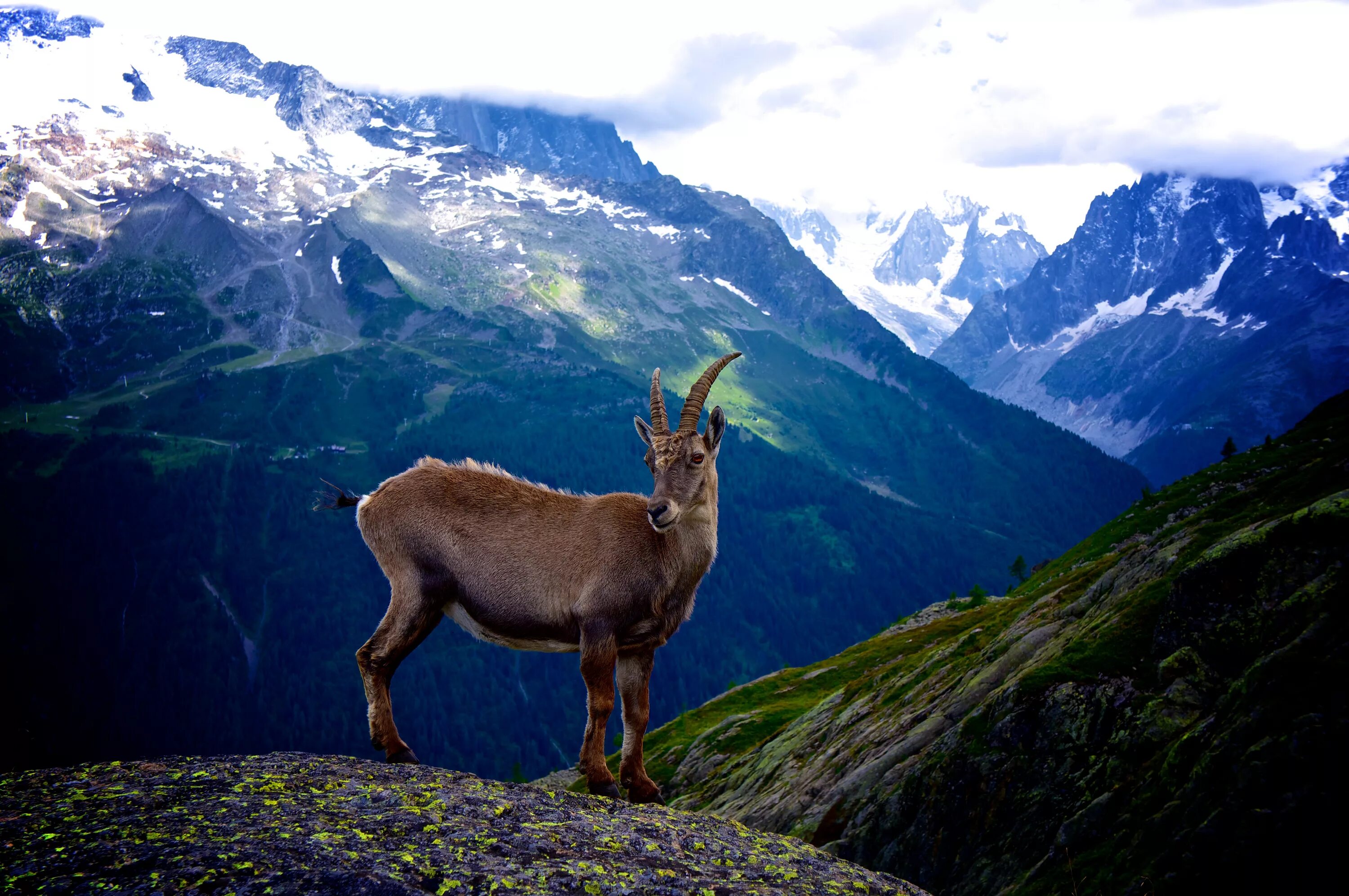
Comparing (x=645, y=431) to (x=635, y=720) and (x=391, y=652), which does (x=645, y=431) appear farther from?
(x=391, y=652)

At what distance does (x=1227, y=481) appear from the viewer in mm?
63656

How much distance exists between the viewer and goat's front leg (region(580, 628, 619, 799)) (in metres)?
15.6

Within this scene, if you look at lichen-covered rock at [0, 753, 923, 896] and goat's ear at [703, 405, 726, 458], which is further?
goat's ear at [703, 405, 726, 458]

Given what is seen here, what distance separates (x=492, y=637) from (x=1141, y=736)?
42.3ft

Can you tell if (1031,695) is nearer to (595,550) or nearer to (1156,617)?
(1156,617)

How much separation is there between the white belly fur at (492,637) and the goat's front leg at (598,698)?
78cm

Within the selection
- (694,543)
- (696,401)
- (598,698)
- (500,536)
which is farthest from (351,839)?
(696,401)

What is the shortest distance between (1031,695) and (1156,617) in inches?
133

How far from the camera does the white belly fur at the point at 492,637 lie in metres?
16.6

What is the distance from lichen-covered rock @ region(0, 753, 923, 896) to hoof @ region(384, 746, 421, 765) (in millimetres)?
780

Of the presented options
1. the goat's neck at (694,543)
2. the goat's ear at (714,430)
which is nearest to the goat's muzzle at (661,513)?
the goat's neck at (694,543)

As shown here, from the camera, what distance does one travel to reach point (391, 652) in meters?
15.9

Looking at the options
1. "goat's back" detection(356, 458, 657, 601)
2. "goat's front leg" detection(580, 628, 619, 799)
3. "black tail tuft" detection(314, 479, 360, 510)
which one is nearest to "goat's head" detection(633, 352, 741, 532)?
"goat's back" detection(356, 458, 657, 601)

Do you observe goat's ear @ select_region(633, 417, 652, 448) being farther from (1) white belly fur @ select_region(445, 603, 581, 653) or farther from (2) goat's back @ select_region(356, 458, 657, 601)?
(1) white belly fur @ select_region(445, 603, 581, 653)
